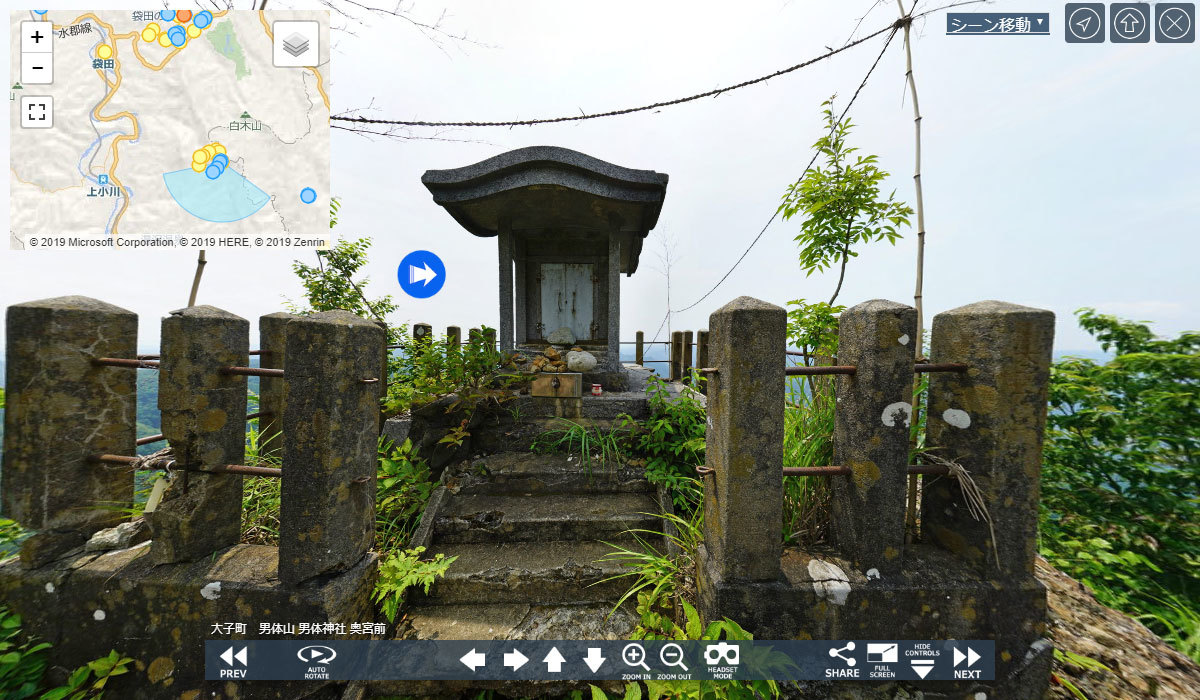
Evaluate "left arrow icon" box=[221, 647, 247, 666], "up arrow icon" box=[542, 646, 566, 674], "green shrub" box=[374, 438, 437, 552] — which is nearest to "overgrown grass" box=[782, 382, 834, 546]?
"up arrow icon" box=[542, 646, 566, 674]

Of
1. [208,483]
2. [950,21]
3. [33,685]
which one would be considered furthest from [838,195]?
[33,685]

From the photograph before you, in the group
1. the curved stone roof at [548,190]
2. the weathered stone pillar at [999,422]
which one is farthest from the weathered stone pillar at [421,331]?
the weathered stone pillar at [999,422]

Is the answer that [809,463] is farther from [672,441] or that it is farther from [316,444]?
[316,444]

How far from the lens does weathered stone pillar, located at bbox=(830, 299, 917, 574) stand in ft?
5.39

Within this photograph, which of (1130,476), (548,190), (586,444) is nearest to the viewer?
(1130,476)

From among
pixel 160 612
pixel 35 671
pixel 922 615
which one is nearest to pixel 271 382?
pixel 160 612

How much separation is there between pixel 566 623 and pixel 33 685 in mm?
2504

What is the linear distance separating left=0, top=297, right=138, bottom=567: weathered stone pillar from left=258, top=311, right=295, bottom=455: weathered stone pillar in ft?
2.17

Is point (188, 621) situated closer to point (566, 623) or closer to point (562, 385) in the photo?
point (566, 623)

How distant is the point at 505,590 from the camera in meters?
2.18

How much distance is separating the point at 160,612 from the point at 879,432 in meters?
3.58

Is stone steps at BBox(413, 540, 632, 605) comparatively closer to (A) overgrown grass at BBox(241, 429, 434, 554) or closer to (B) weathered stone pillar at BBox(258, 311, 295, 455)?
(A) overgrown grass at BBox(241, 429, 434, 554)

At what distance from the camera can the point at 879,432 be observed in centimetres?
166

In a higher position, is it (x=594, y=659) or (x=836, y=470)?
(x=836, y=470)
